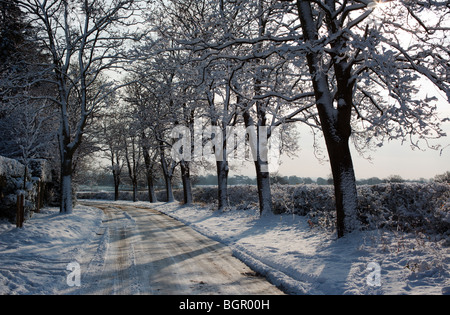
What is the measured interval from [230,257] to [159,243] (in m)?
2.79

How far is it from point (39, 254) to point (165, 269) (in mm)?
3716

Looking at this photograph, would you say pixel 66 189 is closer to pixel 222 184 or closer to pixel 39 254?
pixel 222 184

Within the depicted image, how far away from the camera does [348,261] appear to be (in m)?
6.55

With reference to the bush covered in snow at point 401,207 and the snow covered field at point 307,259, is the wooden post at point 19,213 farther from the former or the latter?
the bush covered in snow at point 401,207

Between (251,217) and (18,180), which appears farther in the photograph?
(251,217)

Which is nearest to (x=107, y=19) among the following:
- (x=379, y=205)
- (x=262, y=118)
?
(x=262, y=118)

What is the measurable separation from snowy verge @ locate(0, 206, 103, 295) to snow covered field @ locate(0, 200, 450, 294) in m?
0.01

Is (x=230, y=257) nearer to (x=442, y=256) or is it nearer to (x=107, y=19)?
(x=442, y=256)

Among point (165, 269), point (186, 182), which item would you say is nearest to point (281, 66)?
point (165, 269)

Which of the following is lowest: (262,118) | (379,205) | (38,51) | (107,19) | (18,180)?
(379,205)

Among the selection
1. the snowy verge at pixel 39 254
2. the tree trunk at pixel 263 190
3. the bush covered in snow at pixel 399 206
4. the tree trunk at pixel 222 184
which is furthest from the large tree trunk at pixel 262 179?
the snowy verge at pixel 39 254

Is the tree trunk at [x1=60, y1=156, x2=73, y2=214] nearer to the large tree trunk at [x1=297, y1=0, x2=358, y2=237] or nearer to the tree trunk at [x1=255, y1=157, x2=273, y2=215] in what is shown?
the tree trunk at [x1=255, y1=157, x2=273, y2=215]

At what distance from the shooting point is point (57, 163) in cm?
2116

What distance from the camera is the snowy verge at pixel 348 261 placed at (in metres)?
5.14
